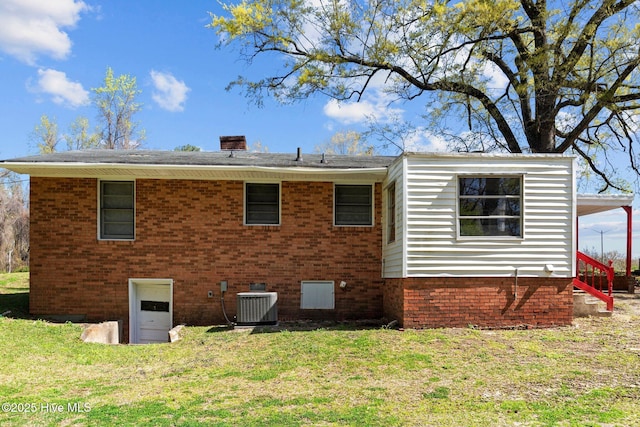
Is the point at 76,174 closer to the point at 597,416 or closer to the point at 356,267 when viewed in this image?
the point at 356,267

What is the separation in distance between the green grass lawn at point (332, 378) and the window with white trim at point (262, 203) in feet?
9.11

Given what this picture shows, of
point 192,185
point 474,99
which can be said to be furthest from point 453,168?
point 474,99

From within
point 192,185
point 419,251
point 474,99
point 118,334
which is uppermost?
point 474,99

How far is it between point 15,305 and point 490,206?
10.6m

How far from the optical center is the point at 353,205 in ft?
38.7

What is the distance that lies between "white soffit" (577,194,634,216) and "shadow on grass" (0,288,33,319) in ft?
46.3

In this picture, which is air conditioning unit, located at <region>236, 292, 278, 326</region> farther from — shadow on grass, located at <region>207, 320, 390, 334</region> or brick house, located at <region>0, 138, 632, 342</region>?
brick house, located at <region>0, 138, 632, 342</region>

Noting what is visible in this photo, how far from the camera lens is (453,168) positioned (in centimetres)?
938

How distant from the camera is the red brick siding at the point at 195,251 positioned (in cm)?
1134

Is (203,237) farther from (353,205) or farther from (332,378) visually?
(332,378)

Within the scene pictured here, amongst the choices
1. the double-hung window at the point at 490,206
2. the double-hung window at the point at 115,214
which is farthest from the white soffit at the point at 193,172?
the double-hung window at the point at 490,206

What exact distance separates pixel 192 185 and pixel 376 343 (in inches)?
223

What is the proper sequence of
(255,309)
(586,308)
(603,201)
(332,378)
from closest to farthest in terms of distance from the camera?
(332,378) → (255,309) → (586,308) → (603,201)

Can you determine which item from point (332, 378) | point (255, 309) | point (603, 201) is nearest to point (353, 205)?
point (255, 309)
